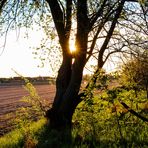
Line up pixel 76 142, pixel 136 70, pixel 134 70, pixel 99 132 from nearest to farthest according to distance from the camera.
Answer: pixel 76 142 → pixel 99 132 → pixel 134 70 → pixel 136 70

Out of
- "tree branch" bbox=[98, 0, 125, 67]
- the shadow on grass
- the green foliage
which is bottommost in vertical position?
the shadow on grass

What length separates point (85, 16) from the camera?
1154 centimetres


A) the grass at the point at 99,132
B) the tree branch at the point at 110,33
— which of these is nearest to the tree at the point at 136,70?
the tree branch at the point at 110,33

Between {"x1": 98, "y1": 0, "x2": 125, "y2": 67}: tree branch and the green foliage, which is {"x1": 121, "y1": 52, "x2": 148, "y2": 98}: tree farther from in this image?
{"x1": 98, "y1": 0, "x2": 125, "y2": 67}: tree branch

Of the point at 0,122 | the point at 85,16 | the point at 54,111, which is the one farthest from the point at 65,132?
the point at 0,122

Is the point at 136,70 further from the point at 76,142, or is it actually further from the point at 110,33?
the point at 76,142

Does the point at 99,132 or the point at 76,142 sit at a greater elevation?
the point at 99,132

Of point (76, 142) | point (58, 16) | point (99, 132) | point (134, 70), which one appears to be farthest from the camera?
point (134, 70)

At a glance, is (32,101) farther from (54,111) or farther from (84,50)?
(84,50)

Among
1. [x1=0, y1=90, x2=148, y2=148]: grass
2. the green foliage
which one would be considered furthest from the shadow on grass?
the green foliage

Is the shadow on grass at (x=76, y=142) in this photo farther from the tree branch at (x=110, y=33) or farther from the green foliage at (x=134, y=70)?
the tree branch at (x=110, y=33)

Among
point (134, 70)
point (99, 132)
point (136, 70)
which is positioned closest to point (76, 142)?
point (99, 132)

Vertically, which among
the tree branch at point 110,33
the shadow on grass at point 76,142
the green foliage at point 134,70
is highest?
the tree branch at point 110,33

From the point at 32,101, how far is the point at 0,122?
5.45 meters
